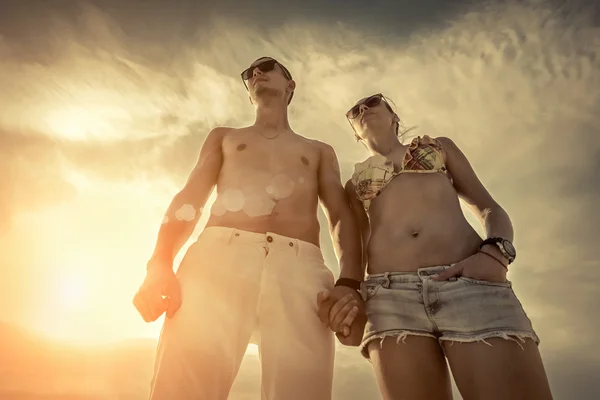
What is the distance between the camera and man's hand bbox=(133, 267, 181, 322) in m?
3.81

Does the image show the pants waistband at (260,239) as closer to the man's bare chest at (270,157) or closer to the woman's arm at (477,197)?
the man's bare chest at (270,157)

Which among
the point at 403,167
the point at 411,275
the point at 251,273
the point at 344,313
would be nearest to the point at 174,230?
the point at 251,273

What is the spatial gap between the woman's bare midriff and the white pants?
2.09 feet

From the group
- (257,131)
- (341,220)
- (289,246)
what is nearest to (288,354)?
(289,246)

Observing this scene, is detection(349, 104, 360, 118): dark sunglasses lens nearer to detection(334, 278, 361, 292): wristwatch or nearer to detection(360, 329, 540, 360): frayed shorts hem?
detection(334, 278, 361, 292): wristwatch

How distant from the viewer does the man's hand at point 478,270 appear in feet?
12.2

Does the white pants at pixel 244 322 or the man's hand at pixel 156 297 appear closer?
the white pants at pixel 244 322

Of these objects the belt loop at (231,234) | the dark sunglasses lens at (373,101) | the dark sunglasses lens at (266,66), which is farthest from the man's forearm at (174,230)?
the dark sunglasses lens at (373,101)

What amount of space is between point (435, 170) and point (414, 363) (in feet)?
6.32

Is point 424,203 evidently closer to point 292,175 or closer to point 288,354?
point 292,175

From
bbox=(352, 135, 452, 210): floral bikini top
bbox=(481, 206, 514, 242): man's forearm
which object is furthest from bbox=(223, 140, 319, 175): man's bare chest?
bbox=(481, 206, 514, 242): man's forearm

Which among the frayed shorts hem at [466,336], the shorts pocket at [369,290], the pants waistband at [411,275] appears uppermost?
the pants waistband at [411,275]

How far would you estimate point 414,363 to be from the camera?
11.9 feet

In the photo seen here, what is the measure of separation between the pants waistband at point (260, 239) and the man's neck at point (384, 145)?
5.12 ft
